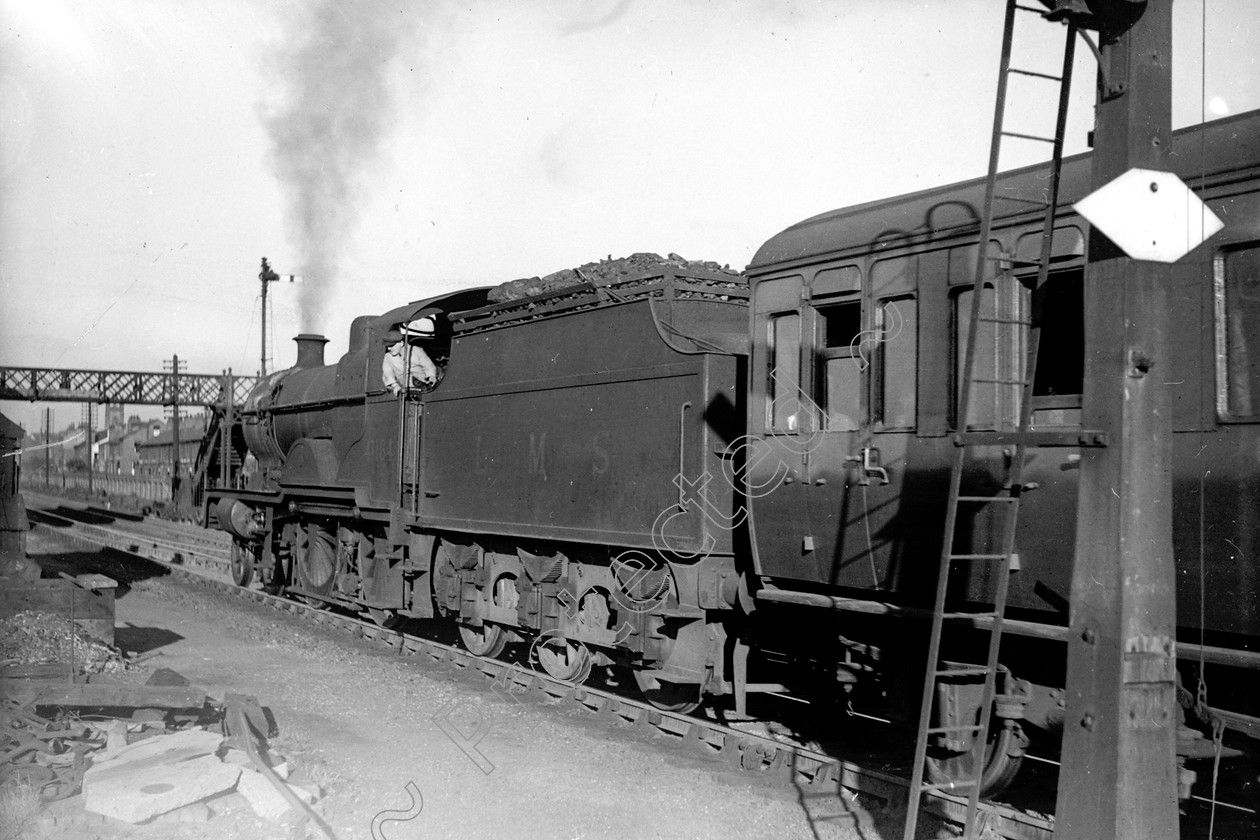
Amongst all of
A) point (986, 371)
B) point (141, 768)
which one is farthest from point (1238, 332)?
point (141, 768)

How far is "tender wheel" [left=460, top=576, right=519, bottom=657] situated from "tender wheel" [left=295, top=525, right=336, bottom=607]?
309cm

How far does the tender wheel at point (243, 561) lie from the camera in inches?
644

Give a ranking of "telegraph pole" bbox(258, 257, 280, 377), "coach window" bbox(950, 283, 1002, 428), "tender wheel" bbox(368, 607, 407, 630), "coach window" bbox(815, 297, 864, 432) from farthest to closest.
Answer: "telegraph pole" bbox(258, 257, 280, 377) → "tender wheel" bbox(368, 607, 407, 630) → "coach window" bbox(815, 297, 864, 432) → "coach window" bbox(950, 283, 1002, 428)

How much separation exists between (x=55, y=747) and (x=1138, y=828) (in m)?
6.10

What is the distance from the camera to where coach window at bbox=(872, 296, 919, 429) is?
20.0ft

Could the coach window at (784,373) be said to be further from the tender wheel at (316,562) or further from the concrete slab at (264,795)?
the tender wheel at (316,562)

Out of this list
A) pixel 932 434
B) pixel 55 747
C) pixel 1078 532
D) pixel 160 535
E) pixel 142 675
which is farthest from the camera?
pixel 160 535

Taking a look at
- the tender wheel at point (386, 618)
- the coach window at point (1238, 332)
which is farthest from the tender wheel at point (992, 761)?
the tender wheel at point (386, 618)

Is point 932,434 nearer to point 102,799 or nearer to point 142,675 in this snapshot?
point 102,799

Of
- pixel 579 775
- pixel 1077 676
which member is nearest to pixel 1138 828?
pixel 1077 676

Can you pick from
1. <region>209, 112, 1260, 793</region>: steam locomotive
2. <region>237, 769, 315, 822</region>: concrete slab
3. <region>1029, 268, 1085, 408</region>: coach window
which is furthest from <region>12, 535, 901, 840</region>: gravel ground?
<region>1029, 268, 1085, 408</region>: coach window

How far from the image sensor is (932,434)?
5.89 metres

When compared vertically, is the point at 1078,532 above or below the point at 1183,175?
below

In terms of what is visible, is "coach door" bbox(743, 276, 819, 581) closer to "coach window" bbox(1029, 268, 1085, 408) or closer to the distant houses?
"coach window" bbox(1029, 268, 1085, 408)
